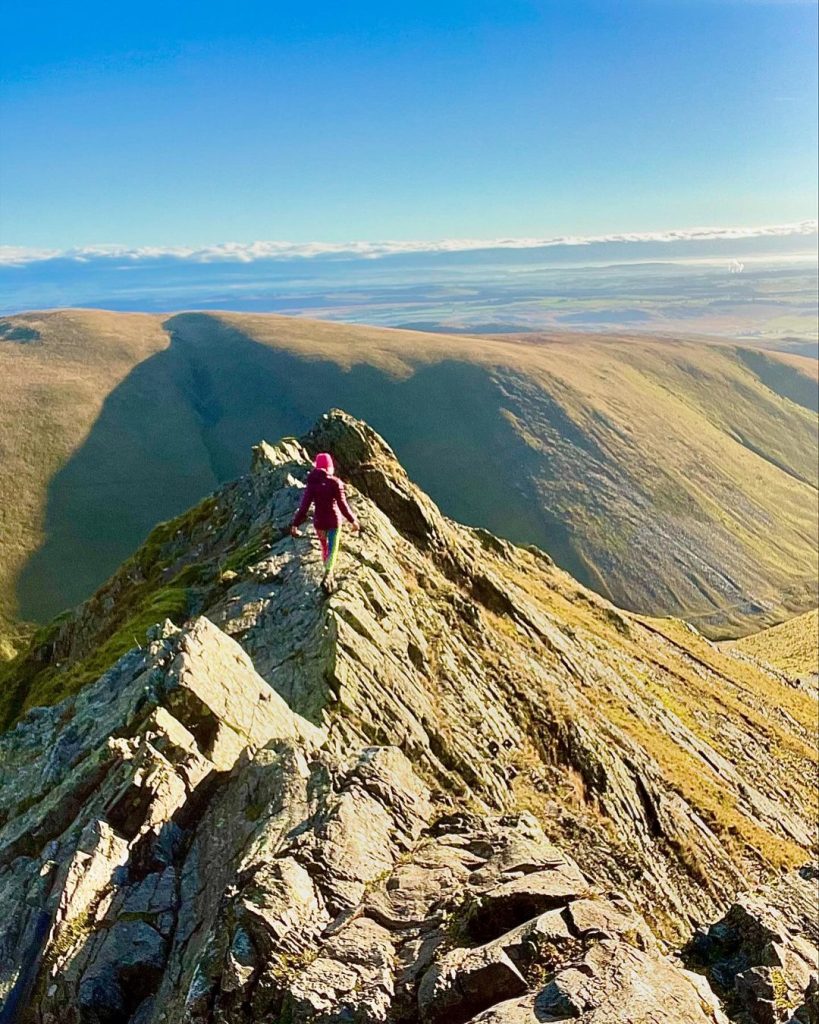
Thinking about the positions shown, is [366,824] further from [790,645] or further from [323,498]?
[790,645]

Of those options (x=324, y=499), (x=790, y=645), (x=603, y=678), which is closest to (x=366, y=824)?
(x=324, y=499)

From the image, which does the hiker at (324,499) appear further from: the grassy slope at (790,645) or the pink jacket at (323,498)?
the grassy slope at (790,645)

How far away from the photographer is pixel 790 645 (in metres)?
133

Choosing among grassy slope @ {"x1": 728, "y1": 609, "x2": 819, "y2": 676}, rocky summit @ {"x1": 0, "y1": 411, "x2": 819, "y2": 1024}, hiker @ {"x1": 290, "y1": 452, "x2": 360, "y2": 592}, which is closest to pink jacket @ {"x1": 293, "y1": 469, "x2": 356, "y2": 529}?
hiker @ {"x1": 290, "y1": 452, "x2": 360, "y2": 592}

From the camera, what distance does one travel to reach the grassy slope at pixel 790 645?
11531 centimetres

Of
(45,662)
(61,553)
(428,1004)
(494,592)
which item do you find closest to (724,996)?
(428,1004)

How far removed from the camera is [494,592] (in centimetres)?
4772

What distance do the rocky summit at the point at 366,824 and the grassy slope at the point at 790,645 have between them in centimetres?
7544

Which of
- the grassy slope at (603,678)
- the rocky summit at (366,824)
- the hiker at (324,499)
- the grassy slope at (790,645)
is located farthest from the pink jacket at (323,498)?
the grassy slope at (790,645)

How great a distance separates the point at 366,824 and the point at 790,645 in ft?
451

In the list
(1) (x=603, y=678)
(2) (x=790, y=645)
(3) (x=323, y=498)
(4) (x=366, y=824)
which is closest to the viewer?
(4) (x=366, y=824)

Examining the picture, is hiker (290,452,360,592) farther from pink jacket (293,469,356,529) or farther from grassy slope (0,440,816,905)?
grassy slope (0,440,816,905)

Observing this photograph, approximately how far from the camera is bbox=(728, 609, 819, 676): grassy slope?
11531 cm

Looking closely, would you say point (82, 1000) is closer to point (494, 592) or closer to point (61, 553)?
point (494, 592)
